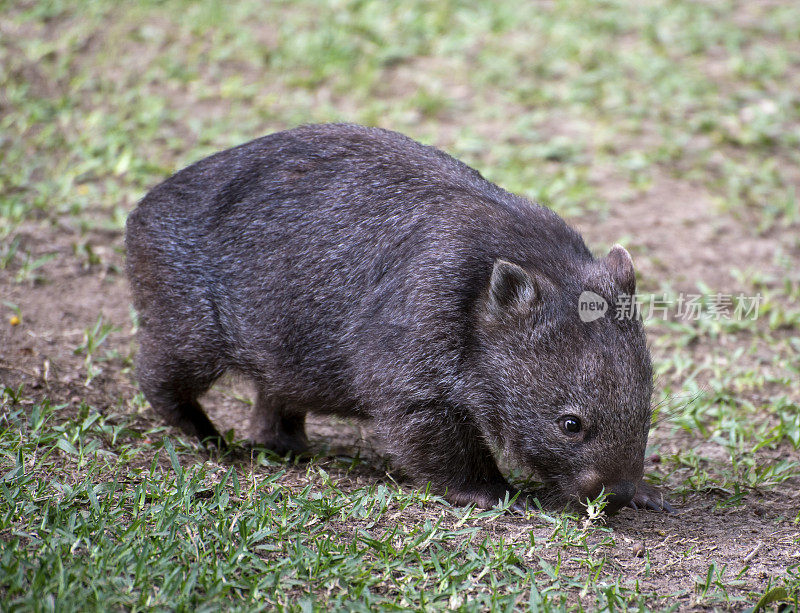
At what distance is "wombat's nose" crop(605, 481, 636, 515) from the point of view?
13.6 ft

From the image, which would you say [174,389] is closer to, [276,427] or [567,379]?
[276,427]

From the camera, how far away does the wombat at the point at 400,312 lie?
414 cm

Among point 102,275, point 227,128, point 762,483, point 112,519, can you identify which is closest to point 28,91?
point 227,128

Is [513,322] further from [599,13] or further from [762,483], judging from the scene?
[599,13]

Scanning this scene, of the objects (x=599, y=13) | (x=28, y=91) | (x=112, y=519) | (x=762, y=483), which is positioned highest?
(x=599, y=13)

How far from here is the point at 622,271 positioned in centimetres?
441

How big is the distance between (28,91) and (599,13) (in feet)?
18.8

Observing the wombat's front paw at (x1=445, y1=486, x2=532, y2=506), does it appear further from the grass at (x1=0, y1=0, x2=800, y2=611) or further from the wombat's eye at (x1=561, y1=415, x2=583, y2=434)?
the wombat's eye at (x1=561, y1=415, x2=583, y2=434)

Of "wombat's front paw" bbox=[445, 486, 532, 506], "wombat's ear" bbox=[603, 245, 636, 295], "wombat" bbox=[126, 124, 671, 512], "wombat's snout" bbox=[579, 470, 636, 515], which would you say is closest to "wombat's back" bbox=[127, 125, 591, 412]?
"wombat" bbox=[126, 124, 671, 512]

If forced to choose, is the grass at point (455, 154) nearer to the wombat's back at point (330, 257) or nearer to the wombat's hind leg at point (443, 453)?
the wombat's hind leg at point (443, 453)

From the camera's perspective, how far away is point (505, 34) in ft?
31.5

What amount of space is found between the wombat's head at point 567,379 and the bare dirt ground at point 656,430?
30 centimetres

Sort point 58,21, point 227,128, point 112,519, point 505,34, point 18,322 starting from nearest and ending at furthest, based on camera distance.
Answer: point 112,519 → point 18,322 → point 227,128 → point 58,21 → point 505,34

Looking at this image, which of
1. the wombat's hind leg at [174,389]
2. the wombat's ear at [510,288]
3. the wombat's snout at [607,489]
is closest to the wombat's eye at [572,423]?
the wombat's snout at [607,489]
